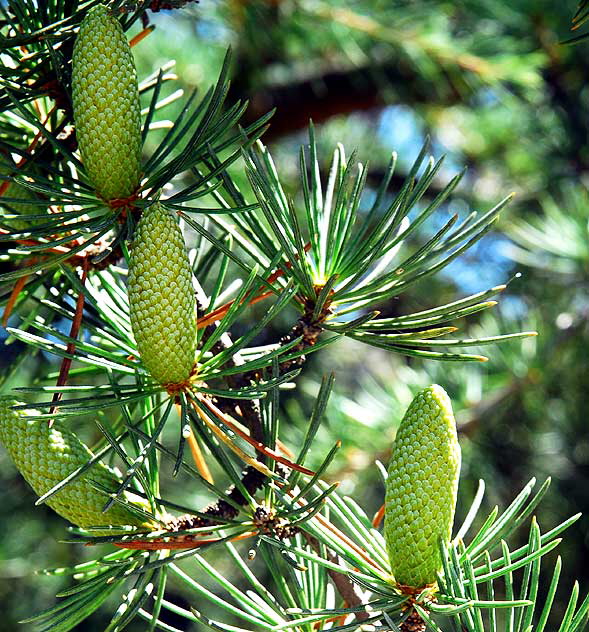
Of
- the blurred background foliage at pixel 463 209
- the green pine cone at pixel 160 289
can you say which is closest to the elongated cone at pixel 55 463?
the green pine cone at pixel 160 289

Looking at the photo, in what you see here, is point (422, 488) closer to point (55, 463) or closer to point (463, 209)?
point (55, 463)

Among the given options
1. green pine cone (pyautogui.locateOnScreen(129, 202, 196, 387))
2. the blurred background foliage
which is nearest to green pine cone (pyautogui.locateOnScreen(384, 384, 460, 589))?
green pine cone (pyautogui.locateOnScreen(129, 202, 196, 387))

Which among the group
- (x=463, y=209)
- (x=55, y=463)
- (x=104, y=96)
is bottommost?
(x=463, y=209)

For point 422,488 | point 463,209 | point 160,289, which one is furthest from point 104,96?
point 463,209

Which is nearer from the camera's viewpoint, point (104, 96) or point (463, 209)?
point (104, 96)

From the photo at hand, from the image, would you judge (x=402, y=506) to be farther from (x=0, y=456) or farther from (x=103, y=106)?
(x=0, y=456)

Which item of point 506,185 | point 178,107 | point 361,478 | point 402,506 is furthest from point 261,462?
point 506,185

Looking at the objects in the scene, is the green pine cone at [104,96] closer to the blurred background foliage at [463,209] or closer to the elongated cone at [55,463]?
the elongated cone at [55,463]
